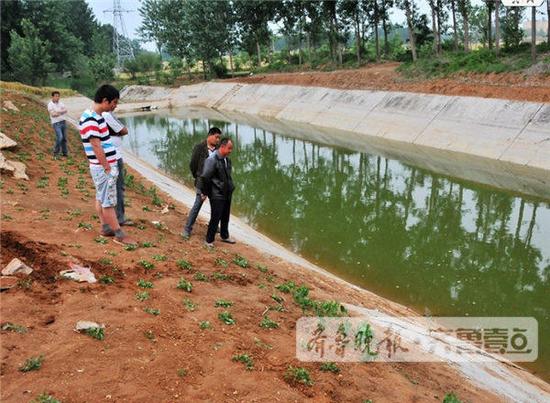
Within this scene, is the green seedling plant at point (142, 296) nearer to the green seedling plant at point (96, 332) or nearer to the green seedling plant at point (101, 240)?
the green seedling plant at point (96, 332)

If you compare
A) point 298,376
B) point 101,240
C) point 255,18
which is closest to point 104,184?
point 101,240

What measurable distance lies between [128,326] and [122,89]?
65.5 metres

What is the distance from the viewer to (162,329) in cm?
504

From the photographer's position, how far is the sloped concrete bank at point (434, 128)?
19.2 meters

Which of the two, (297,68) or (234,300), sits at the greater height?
(297,68)

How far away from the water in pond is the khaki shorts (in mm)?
5786

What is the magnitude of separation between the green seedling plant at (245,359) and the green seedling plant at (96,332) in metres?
1.27

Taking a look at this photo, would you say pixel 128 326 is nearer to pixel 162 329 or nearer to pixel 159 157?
pixel 162 329

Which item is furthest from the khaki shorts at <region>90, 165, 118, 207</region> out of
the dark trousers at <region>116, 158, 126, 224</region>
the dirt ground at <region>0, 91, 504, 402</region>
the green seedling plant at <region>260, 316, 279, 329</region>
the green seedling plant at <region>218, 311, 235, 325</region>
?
the green seedling plant at <region>260, 316, 279, 329</region>

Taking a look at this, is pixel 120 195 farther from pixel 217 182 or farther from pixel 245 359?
pixel 245 359

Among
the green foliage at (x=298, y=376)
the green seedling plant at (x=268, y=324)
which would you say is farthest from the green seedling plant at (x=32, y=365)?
the green seedling plant at (x=268, y=324)

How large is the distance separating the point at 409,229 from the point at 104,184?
30.5ft

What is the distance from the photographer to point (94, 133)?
22.5 ft

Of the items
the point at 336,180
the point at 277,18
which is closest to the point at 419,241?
the point at 336,180
